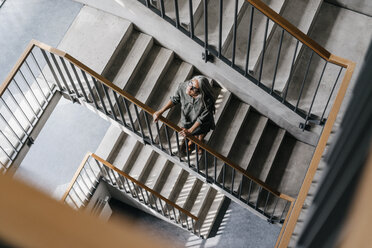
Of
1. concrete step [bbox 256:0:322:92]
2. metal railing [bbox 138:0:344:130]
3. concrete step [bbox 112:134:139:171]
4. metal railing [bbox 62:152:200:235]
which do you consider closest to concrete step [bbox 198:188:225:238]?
metal railing [bbox 62:152:200:235]

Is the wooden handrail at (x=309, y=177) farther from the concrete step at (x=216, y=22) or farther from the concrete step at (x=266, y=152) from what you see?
the concrete step at (x=266, y=152)

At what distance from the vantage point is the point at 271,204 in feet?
18.5

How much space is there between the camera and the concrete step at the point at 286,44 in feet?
14.8

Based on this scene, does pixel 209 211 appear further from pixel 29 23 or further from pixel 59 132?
pixel 29 23

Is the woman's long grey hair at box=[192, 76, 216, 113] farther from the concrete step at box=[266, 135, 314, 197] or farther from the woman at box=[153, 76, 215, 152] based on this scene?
the concrete step at box=[266, 135, 314, 197]

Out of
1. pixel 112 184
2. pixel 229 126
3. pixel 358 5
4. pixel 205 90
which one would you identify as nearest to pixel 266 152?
pixel 229 126

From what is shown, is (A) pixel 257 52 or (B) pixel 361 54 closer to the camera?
(A) pixel 257 52

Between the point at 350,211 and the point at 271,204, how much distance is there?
543cm

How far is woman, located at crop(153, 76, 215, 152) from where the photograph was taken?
170 inches

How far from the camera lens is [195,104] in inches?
178

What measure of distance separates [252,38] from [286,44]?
44 centimetres

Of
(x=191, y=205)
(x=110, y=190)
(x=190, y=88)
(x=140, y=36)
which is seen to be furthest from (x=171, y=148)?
(x=110, y=190)

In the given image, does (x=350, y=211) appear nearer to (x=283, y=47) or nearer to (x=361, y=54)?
(x=283, y=47)

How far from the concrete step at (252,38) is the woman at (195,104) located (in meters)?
0.41
